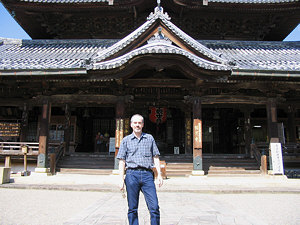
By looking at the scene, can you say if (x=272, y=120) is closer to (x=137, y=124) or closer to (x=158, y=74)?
(x=158, y=74)

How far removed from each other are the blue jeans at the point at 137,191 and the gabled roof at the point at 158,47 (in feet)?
19.0

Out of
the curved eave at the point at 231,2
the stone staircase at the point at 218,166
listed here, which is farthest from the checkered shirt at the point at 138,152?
the curved eave at the point at 231,2

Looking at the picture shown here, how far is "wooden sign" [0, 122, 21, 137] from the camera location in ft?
41.2

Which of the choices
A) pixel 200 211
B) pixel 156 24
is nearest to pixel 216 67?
pixel 156 24

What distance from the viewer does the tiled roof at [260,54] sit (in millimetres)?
9171

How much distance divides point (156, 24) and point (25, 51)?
710cm

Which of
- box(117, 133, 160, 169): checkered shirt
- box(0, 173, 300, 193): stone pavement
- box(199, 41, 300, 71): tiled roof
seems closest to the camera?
box(117, 133, 160, 169): checkered shirt

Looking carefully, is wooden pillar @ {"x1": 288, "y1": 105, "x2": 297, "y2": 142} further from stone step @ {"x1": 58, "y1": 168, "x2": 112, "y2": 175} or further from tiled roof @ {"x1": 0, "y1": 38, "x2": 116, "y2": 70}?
tiled roof @ {"x1": 0, "y1": 38, "x2": 116, "y2": 70}

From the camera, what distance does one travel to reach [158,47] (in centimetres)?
824

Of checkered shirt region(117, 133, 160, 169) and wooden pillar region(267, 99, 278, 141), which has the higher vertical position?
wooden pillar region(267, 99, 278, 141)

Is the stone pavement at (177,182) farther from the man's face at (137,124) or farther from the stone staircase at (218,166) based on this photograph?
the man's face at (137,124)

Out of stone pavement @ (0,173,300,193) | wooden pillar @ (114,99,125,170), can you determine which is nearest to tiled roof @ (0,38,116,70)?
wooden pillar @ (114,99,125,170)

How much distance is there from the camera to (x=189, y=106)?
42.7 ft

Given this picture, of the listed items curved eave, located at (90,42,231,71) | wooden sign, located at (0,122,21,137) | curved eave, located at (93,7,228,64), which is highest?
curved eave, located at (93,7,228,64)
